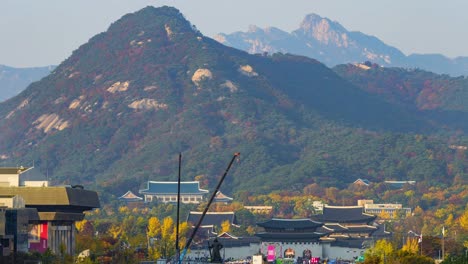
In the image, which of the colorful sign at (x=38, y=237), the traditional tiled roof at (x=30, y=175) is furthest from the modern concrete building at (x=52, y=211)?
the traditional tiled roof at (x=30, y=175)

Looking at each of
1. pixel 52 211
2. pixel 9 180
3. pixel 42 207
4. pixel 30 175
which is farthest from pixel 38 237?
pixel 30 175

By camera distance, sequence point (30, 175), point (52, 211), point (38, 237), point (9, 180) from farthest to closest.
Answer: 1. point (30, 175)
2. point (9, 180)
3. point (38, 237)
4. point (52, 211)

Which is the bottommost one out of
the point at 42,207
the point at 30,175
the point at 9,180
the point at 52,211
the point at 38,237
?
the point at 38,237

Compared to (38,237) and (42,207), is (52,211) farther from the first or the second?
(38,237)

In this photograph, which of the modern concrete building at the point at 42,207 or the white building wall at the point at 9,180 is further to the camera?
the white building wall at the point at 9,180

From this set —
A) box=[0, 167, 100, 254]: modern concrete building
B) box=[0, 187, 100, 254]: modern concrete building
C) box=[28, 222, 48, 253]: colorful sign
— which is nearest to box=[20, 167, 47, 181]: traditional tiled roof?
box=[0, 167, 100, 254]: modern concrete building

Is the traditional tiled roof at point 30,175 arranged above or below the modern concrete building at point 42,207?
above

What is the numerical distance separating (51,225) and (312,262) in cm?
6506

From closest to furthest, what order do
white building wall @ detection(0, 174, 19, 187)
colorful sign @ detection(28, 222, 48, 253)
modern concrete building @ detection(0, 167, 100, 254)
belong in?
1. modern concrete building @ detection(0, 167, 100, 254)
2. colorful sign @ detection(28, 222, 48, 253)
3. white building wall @ detection(0, 174, 19, 187)

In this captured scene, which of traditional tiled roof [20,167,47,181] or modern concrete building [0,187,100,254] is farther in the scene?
traditional tiled roof [20,167,47,181]

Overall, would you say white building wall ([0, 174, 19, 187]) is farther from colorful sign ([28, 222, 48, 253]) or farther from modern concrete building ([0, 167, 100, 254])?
colorful sign ([28, 222, 48, 253])

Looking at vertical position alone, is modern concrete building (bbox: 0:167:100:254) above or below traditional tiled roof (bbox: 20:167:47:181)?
below

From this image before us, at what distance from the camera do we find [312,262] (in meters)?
185

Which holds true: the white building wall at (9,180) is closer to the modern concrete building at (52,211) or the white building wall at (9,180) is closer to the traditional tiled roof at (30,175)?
the traditional tiled roof at (30,175)
